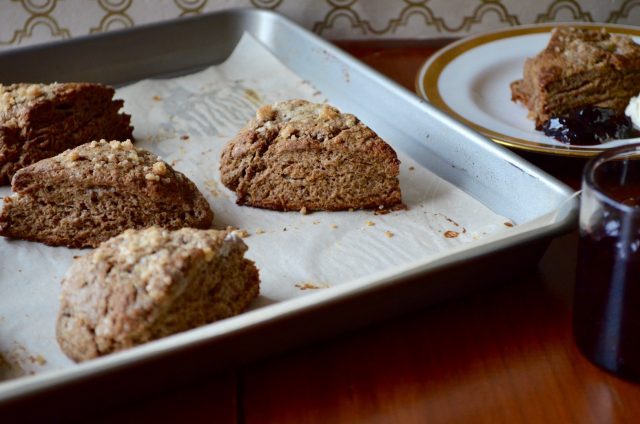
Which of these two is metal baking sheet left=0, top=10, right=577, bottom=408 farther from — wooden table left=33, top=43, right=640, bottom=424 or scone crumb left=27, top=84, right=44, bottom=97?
scone crumb left=27, top=84, right=44, bottom=97

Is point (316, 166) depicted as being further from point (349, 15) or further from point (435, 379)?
point (349, 15)

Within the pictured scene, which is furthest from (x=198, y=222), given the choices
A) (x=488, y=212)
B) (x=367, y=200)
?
(x=488, y=212)

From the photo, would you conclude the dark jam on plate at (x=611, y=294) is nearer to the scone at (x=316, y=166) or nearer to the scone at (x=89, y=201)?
the scone at (x=316, y=166)

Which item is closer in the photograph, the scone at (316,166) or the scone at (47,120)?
the scone at (316,166)

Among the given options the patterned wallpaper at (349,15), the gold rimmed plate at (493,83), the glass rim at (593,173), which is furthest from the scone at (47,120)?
the glass rim at (593,173)

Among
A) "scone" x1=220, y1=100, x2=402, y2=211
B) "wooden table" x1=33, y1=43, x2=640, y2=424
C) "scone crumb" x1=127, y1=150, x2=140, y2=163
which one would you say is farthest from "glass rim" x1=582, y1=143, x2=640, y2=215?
"scone crumb" x1=127, y1=150, x2=140, y2=163

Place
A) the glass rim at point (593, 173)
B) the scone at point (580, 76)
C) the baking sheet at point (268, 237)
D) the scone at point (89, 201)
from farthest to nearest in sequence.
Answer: the scone at point (580, 76) < the scone at point (89, 201) < the baking sheet at point (268, 237) < the glass rim at point (593, 173)

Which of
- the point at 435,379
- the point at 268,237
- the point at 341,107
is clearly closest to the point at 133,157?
the point at 268,237
